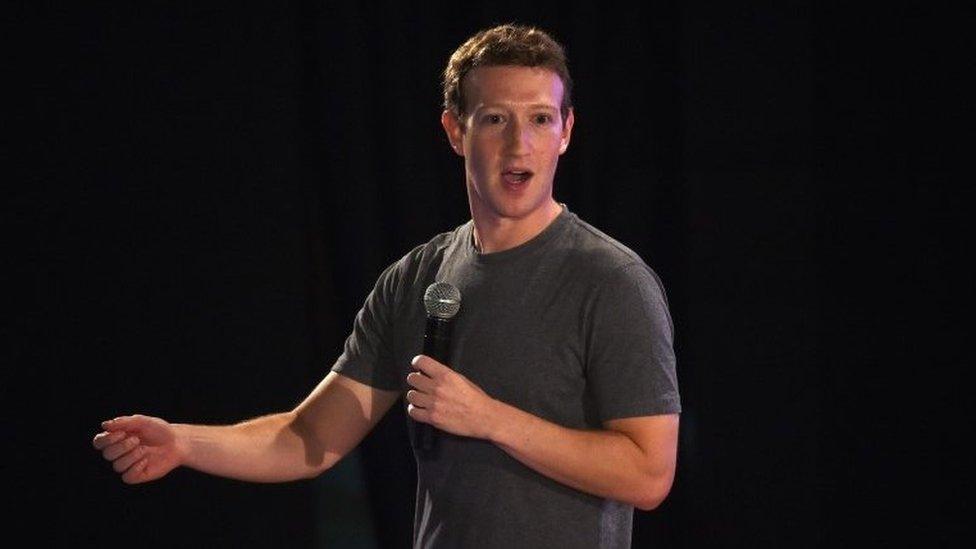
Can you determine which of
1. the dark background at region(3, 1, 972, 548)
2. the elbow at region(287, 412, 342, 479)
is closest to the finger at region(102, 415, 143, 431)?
the elbow at region(287, 412, 342, 479)

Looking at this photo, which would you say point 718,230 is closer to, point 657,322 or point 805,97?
point 805,97

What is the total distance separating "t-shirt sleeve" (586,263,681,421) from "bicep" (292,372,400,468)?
50cm

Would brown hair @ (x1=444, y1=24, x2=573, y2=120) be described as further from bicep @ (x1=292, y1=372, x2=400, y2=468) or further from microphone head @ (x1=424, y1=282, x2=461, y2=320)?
bicep @ (x1=292, y1=372, x2=400, y2=468)

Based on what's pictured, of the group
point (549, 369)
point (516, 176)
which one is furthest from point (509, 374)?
point (516, 176)

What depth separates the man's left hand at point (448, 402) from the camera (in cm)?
175

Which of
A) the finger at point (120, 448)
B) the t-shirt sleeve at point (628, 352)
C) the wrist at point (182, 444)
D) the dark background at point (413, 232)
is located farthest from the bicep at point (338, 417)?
the dark background at point (413, 232)

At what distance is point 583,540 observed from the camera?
1.89 m

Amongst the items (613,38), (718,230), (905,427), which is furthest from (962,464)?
(613,38)

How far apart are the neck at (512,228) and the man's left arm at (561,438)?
1.02 feet

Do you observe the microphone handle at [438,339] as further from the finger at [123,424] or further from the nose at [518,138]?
the finger at [123,424]

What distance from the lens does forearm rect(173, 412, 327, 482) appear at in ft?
7.06

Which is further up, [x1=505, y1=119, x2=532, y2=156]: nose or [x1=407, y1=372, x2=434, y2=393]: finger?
[x1=505, y1=119, x2=532, y2=156]: nose

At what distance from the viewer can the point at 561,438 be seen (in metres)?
1.79

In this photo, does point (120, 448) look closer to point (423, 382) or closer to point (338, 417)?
point (338, 417)
